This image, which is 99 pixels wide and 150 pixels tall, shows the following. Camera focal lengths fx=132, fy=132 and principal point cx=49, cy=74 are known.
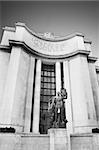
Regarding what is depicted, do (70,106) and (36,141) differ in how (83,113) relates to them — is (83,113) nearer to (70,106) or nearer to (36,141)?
(70,106)

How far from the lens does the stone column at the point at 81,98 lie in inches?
639

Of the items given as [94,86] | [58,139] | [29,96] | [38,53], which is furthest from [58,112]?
[38,53]

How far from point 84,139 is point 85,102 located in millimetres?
6192

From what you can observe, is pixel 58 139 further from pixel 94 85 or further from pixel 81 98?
pixel 94 85

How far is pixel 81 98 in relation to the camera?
1758 cm

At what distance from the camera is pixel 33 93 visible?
61.4 ft

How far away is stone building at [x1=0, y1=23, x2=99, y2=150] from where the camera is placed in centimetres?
1091

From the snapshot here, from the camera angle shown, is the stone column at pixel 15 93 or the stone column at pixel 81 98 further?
the stone column at pixel 81 98

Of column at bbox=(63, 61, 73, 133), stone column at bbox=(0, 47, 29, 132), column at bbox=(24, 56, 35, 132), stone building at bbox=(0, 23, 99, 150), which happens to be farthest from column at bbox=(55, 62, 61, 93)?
stone column at bbox=(0, 47, 29, 132)

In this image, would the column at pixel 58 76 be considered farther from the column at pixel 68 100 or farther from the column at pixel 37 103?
the column at pixel 37 103

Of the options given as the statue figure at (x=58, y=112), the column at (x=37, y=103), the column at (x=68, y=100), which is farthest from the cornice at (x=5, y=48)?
the statue figure at (x=58, y=112)

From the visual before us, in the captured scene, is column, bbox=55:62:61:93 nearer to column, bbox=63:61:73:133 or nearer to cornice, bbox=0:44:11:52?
column, bbox=63:61:73:133

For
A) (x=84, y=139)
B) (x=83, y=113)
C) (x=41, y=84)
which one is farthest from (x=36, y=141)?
(x=41, y=84)

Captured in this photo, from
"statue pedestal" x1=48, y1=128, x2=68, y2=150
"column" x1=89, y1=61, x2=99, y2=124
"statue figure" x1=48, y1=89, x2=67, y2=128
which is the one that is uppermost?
"column" x1=89, y1=61, x2=99, y2=124
